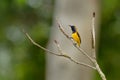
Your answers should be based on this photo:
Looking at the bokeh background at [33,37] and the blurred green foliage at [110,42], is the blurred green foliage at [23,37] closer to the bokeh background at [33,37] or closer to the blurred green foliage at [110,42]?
the bokeh background at [33,37]

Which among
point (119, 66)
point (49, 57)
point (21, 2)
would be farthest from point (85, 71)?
point (119, 66)

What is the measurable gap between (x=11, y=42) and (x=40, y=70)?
1.12m

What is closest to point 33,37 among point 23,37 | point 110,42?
point 23,37

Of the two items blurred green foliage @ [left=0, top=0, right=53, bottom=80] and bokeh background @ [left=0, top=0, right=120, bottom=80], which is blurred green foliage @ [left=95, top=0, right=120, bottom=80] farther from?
blurred green foliage @ [left=0, top=0, right=53, bottom=80]

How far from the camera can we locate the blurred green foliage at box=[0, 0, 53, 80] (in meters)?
8.70

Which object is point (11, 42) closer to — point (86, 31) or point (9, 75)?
point (9, 75)

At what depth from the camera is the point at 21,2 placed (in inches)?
305

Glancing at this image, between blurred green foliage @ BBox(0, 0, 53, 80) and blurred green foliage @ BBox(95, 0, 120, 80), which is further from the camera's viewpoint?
blurred green foliage @ BBox(0, 0, 53, 80)

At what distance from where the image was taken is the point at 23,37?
941cm

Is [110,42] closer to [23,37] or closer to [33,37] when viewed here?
[33,37]

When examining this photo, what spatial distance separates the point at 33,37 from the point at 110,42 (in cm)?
127

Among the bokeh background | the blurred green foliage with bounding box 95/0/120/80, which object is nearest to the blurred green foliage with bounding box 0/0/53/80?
the bokeh background

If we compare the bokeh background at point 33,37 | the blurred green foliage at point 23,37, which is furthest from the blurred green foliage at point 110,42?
the blurred green foliage at point 23,37

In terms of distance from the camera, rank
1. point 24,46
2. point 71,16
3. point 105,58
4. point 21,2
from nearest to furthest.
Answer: point 71,16 → point 21,2 → point 105,58 → point 24,46
